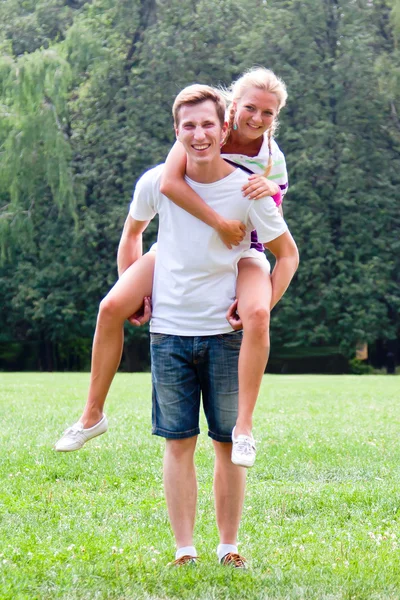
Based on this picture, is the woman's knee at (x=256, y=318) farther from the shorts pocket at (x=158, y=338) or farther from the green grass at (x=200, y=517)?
the green grass at (x=200, y=517)

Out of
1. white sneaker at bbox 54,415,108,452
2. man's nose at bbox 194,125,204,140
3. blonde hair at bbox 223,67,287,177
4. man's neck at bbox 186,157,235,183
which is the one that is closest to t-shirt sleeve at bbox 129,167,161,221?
man's neck at bbox 186,157,235,183

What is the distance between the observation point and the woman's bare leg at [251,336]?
4543mm

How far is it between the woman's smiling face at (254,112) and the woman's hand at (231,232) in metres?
0.51

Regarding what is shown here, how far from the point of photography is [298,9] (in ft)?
116

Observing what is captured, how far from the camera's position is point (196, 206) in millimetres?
4570

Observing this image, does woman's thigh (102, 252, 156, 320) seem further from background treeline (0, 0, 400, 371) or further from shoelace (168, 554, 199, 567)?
background treeline (0, 0, 400, 371)

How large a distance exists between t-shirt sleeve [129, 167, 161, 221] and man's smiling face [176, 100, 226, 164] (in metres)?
0.27

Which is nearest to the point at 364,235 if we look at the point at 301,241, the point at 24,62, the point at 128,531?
the point at 301,241

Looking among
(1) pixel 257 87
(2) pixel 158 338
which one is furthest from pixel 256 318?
(1) pixel 257 87

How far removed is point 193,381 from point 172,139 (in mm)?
31934

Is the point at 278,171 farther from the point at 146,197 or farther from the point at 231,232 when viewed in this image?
the point at 146,197

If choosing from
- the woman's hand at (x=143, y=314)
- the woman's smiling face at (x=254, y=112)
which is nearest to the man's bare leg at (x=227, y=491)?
the woman's hand at (x=143, y=314)

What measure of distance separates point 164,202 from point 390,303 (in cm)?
3055

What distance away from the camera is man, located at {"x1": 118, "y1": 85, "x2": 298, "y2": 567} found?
4613 millimetres
